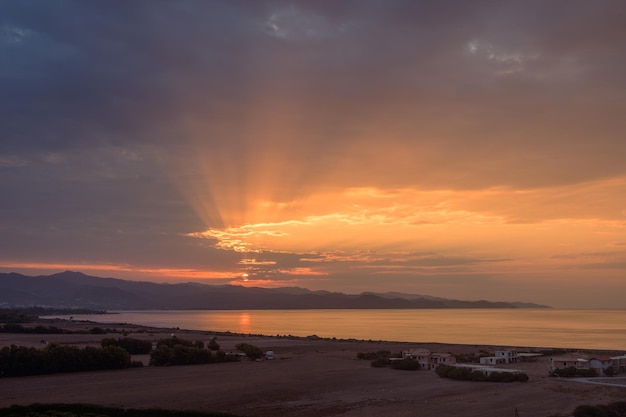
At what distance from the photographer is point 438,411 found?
2847cm

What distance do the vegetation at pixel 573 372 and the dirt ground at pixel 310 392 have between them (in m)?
1.40

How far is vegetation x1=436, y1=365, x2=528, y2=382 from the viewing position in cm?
3825

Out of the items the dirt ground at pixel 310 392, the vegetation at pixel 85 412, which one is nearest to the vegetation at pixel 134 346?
the dirt ground at pixel 310 392

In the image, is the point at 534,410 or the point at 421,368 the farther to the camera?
the point at 421,368

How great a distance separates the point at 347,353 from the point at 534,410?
32.8 m

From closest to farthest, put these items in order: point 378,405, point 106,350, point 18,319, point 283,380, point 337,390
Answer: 1. point 378,405
2. point 337,390
3. point 283,380
4. point 106,350
5. point 18,319

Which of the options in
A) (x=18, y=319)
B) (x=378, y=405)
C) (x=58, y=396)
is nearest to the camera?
(x=378, y=405)

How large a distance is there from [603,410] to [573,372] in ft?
48.7

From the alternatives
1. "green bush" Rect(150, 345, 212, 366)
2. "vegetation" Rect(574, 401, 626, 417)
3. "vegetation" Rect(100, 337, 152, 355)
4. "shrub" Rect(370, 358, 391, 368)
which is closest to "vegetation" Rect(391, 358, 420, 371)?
"shrub" Rect(370, 358, 391, 368)

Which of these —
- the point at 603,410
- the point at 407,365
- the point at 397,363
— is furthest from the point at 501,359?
the point at 603,410

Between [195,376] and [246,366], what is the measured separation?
280 inches

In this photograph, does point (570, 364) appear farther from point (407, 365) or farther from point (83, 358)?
point (83, 358)

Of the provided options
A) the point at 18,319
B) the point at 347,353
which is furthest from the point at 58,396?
the point at 18,319

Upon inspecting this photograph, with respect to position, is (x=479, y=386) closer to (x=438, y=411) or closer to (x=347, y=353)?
(x=438, y=411)
